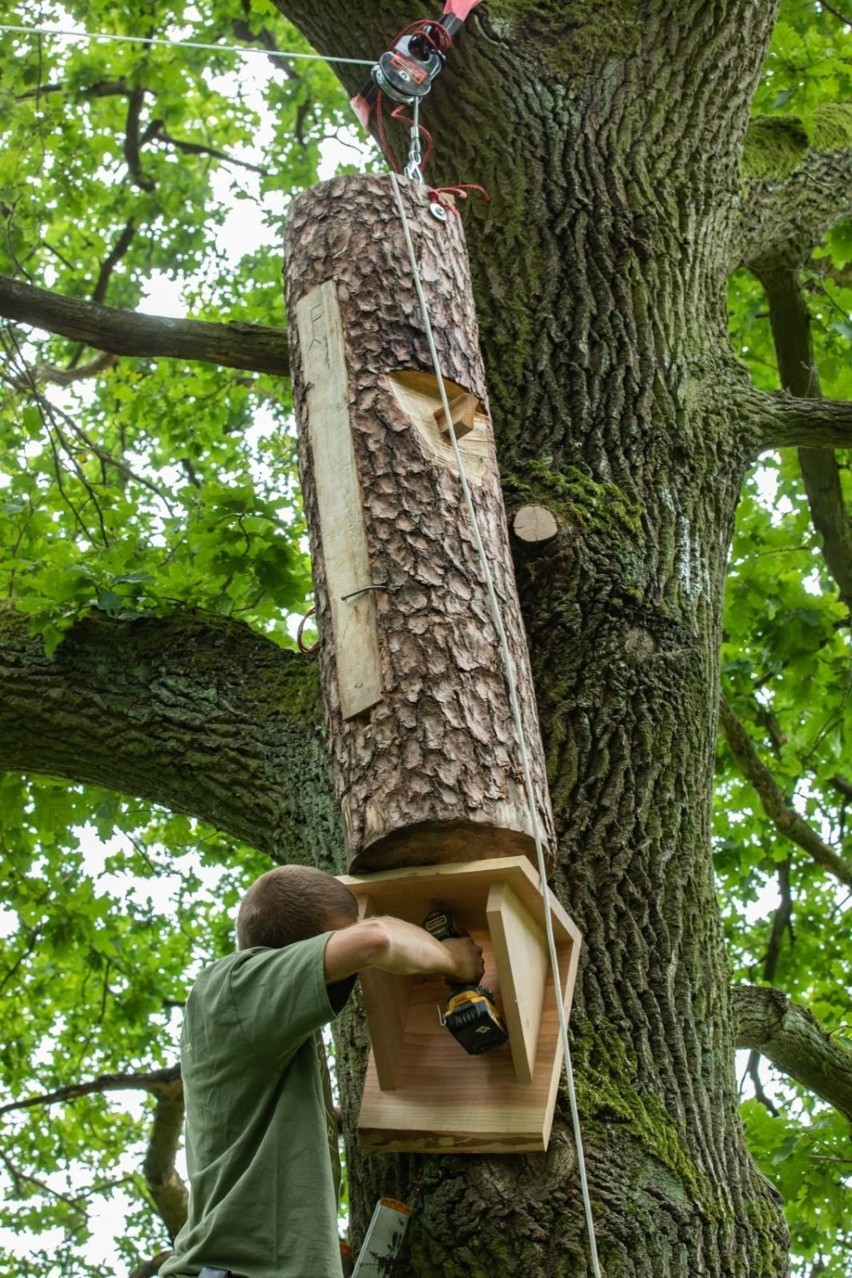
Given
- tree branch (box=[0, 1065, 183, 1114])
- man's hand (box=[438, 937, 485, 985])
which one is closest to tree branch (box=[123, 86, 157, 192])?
tree branch (box=[0, 1065, 183, 1114])

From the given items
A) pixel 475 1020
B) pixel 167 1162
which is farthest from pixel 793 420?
pixel 167 1162

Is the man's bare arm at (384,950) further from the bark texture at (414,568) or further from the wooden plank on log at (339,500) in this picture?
the wooden plank on log at (339,500)

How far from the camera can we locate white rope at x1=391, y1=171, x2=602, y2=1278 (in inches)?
98.6

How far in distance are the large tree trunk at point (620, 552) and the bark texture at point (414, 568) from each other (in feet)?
1.08

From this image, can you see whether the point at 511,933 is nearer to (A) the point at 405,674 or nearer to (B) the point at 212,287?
(A) the point at 405,674

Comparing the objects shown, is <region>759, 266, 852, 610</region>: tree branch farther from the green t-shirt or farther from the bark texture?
the green t-shirt

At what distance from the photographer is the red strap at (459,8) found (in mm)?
4441

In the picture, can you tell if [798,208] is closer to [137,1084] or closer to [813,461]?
[813,461]

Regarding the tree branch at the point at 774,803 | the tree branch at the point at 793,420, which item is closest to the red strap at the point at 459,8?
the tree branch at the point at 793,420

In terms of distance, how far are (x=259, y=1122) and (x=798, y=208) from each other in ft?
13.7

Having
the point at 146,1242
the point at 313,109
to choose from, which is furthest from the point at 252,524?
the point at 313,109

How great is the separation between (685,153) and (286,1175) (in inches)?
138

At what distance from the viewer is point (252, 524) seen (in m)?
4.52

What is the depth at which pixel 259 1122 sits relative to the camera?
2.59 metres
